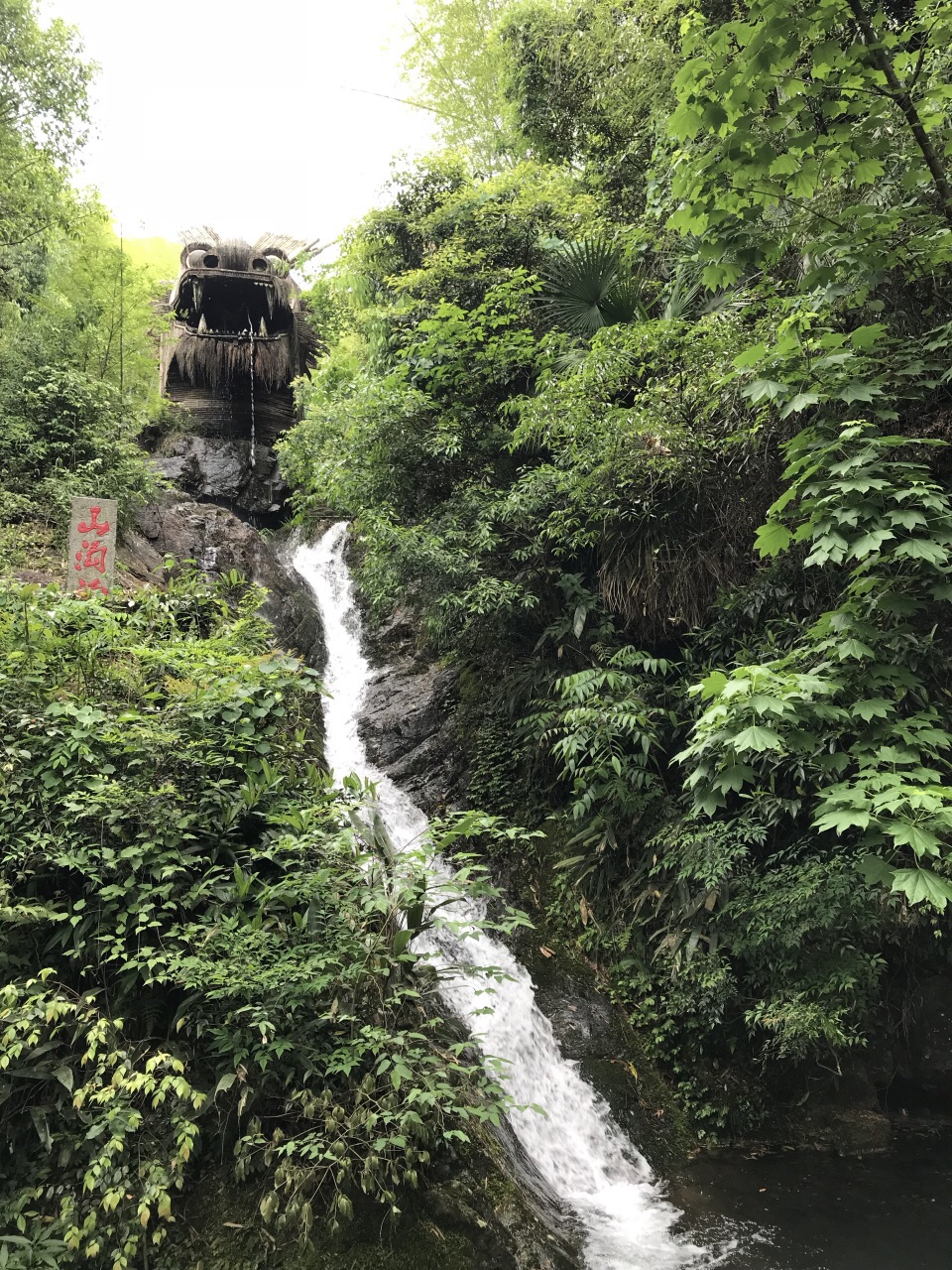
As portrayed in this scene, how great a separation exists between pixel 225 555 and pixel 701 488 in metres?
8.02

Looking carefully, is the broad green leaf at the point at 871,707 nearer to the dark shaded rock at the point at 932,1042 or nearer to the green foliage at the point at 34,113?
the dark shaded rock at the point at 932,1042

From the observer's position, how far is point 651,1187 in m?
4.69

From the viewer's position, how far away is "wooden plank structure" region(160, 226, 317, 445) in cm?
1700

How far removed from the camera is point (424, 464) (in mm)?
8305

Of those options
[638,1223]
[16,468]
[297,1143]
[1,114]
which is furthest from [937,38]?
[1,114]

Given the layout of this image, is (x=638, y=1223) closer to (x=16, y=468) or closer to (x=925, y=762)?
(x=925, y=762)

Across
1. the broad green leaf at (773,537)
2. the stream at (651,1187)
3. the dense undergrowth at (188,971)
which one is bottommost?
the stream at (651,1187)

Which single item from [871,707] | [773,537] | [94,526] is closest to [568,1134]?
[871,707]

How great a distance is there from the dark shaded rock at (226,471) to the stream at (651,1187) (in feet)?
40.9

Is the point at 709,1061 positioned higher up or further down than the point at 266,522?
further down

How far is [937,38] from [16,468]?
910 cm

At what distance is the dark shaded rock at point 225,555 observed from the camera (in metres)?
10.2

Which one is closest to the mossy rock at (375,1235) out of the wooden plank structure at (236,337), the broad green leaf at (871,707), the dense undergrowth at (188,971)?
the dense undergrowth at (188,971)

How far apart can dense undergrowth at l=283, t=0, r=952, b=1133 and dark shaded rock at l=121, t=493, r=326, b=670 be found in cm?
198
